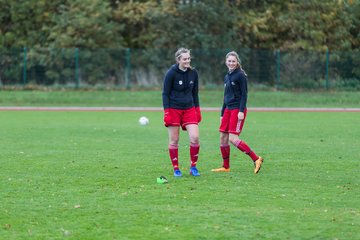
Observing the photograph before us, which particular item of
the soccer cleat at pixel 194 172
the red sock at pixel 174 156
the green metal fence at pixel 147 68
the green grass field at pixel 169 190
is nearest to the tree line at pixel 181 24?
the green metal fence at pixel 147 68

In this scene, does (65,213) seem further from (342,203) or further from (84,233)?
(342,203)

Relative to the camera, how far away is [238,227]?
866cm

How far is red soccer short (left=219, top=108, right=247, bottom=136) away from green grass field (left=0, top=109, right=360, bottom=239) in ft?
2.30

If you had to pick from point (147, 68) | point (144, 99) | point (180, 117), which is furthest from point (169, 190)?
point (147, 68)

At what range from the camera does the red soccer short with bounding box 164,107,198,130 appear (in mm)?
12422

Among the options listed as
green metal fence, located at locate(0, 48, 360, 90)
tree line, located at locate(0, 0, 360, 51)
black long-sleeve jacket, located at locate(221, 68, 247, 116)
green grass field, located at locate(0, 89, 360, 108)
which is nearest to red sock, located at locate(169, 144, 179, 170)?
black long-sleeve jacket, located at locate(221, 68, 247, 116)

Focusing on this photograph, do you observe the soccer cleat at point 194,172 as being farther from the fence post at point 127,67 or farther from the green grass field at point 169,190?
the fence post at point 127,67

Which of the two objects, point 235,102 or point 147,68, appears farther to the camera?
point 147,68

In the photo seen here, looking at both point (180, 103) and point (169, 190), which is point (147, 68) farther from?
point (169, 190)

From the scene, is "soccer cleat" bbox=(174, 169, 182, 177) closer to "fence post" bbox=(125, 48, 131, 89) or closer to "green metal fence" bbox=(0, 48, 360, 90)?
"green metal fence" bbox=(0, 48, 360, 90)

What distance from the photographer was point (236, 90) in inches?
503

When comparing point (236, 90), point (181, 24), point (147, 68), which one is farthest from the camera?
point (181, 24)

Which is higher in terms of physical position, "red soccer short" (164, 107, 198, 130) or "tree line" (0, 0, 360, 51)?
"tree line" (0, 0, 360, 51)

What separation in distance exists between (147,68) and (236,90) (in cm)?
2945
